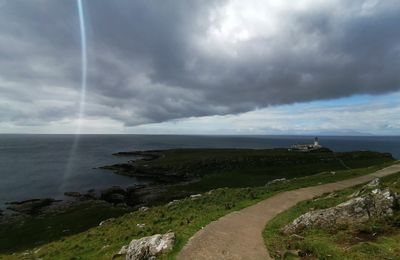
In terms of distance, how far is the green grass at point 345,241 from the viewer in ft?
43.1

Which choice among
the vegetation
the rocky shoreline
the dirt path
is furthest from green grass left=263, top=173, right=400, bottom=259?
A: the vegetation

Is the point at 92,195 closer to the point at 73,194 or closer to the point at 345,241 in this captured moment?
the point at 73,194

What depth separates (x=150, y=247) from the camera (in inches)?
608

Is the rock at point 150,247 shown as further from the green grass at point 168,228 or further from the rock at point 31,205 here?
the rock at point 31,205

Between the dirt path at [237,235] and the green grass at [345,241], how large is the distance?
87cm

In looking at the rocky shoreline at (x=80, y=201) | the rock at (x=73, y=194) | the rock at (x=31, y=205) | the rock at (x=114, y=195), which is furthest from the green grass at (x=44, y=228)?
the rock at (x=73, y=194)

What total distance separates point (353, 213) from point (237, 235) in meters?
7.03

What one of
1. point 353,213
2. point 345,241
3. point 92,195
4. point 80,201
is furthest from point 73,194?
point 345,241

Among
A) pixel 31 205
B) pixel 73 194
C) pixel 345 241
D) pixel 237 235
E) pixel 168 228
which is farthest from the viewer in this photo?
pixel 73 194

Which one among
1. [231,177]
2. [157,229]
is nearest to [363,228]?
[157,229]

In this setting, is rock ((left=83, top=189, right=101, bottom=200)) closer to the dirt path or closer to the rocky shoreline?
the rocky shoreline

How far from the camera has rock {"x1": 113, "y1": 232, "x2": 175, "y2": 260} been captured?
49.4 feet

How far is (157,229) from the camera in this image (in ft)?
67.7

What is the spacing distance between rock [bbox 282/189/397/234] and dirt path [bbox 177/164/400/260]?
2.60 metres
